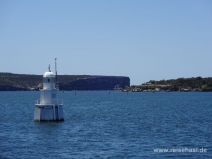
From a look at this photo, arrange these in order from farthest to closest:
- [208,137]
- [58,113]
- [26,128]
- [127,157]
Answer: [58,113]
[26,128]
[208,137]
[127,157]

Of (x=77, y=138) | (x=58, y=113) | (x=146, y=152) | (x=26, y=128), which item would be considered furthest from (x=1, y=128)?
(x=146, y=152)

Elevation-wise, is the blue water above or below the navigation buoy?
below

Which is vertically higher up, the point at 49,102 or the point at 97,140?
the point at 49,102

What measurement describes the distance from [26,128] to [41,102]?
187 inches

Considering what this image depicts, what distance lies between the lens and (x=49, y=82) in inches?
2682

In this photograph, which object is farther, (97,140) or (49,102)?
(49,102)

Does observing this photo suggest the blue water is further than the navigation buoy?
No

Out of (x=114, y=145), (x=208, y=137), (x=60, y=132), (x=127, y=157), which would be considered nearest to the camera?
(x=127, y=157)

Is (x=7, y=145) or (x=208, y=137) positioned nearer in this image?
(x=7, y=145)

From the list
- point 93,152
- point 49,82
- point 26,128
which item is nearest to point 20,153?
point 93,152

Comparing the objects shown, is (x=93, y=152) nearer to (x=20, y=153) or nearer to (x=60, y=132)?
(x=20, y=153)

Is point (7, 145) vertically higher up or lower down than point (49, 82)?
lower down

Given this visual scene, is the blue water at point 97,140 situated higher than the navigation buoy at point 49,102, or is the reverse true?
the navigation buoy at point 49,102

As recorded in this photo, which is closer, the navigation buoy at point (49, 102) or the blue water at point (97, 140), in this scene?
the blue water at point (97, 140)
